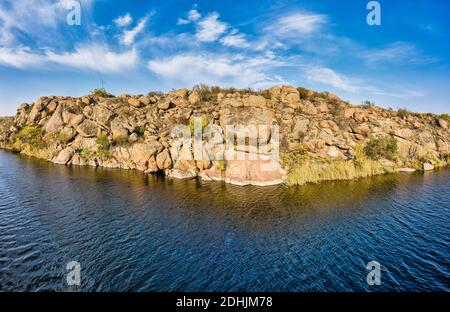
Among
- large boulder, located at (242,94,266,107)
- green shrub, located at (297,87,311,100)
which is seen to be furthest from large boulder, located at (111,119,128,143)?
green shrub, located at (297,87,311,100)

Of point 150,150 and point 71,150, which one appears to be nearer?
point 150,150

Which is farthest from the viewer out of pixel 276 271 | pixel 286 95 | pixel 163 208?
pixel 286 95

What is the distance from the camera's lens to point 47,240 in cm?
2214

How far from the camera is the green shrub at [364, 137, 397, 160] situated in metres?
53.0

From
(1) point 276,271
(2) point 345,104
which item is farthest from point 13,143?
(2) point 345,104

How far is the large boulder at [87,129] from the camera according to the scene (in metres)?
60.4

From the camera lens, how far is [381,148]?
54.6 m

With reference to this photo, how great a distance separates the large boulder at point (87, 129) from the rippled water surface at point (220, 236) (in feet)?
69.9

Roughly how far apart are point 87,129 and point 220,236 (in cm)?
5053

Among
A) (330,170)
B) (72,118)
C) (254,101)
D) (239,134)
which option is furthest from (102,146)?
(330,170)

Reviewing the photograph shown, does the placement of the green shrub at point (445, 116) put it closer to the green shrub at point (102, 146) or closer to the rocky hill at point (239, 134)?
the rocky hill at point (239, 134)

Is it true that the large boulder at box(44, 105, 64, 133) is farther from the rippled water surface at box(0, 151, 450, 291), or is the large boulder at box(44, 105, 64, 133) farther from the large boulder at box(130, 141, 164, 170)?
the rippled water surface at box(0, 151, 450, 291)
